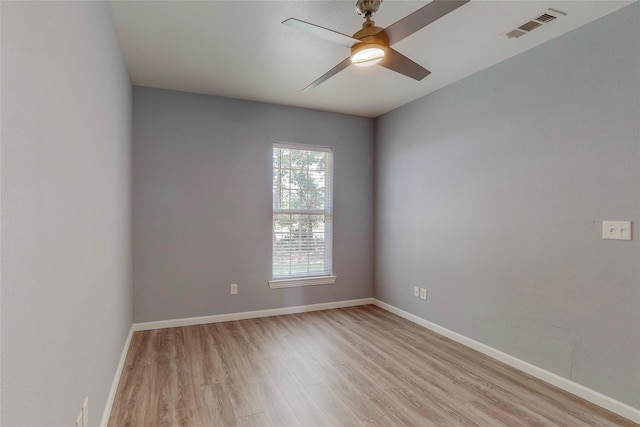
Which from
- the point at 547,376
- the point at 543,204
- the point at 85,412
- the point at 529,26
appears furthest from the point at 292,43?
the point at 547,376

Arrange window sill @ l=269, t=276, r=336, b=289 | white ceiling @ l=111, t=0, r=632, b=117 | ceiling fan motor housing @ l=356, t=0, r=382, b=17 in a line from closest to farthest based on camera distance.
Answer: ceiling fan motor housing @ l=356, t=0, r=382, b=17, white ceiling @ l=111, t=0, r=632, b=117, window sill @ l=269, t=276, r=336, b=289

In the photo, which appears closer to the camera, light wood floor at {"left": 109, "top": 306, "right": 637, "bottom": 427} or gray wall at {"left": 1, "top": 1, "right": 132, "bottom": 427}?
gray wall at {"left": 1, "top": 1, "right": 132, "bottom": 427}

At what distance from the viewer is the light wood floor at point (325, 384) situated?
6.59 feet

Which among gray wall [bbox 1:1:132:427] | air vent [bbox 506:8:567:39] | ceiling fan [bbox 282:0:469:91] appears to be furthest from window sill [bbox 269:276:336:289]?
air vent [bbox 506:8:567:39]

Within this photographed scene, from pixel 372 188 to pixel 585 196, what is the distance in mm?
2621

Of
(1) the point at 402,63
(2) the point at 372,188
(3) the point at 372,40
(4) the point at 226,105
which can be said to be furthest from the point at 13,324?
(2) the point at 372,188

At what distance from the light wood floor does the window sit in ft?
3.06

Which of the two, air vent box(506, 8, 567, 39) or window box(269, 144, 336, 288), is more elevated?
air vent box(506, 8, 567, 39)

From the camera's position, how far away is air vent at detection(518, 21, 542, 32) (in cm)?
227

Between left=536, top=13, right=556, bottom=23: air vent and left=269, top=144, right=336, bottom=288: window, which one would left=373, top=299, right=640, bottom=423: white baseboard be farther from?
left=536, top=13, right=556, bottom=23: air vent

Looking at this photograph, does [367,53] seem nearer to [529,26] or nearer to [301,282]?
[529,26]

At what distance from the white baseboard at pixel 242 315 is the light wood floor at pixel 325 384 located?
0.38ft

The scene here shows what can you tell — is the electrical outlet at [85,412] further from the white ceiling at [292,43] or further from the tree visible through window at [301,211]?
the tree visible through window at [301,211]

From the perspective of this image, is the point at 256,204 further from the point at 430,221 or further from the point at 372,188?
the point at 430,221
